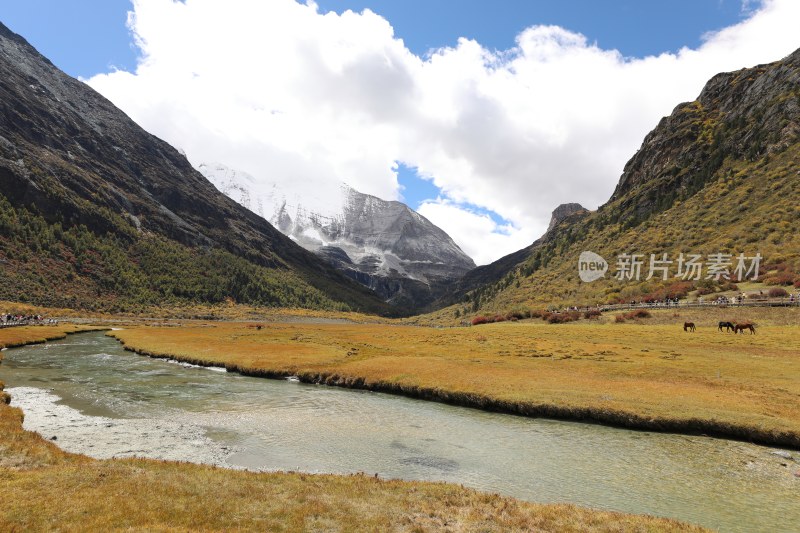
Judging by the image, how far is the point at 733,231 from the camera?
13325 centimetres

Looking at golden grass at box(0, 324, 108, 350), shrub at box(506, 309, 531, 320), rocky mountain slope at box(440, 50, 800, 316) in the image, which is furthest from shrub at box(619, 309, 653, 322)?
golden grass at box(0, 324, 108, 350)

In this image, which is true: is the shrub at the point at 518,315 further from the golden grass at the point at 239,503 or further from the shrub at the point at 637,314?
the golden grass at the point at 239,503

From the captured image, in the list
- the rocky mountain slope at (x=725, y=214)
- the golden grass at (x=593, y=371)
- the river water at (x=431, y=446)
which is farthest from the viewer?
the rocky mountain slope at (x=725, y=214)

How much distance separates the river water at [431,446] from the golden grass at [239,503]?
11.5ft

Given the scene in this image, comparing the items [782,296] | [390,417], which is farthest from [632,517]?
[782,296]

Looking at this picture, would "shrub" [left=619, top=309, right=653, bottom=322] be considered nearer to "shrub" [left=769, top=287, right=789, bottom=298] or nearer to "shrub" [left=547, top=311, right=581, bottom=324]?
"shrub" [left=547, top=311, right=581, bottom=324]

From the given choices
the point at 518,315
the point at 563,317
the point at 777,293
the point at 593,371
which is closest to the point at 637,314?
the point at 563,317

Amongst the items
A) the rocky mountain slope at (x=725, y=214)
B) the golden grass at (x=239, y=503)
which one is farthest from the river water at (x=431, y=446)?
the rocky mountain slope at (x=725, y=214)

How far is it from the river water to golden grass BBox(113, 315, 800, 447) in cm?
212

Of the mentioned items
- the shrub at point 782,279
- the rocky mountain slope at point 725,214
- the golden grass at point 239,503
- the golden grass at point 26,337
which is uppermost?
the rocky mountain slope at point 725,214

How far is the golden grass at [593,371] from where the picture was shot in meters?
32.2

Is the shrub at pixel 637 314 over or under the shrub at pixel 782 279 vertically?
under

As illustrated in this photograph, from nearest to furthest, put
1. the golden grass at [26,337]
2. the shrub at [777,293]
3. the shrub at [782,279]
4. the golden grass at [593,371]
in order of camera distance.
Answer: the golden grass at [593,371] < the golden grass at [26,337] < the shrub at [777,293] < the shrub at [782,279]

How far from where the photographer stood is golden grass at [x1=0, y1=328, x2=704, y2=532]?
45.1 feet
